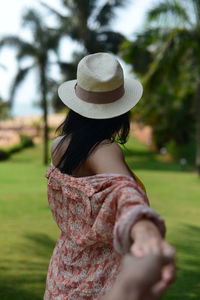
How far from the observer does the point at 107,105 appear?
6.25 ft

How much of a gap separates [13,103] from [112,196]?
23396 millimetres

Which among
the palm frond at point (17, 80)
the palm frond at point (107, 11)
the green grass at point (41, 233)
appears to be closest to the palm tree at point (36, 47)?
the palm frond at point (17, 80)

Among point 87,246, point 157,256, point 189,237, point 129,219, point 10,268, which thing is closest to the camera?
point 157,256

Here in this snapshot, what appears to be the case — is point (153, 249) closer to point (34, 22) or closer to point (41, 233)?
point (41, 233)

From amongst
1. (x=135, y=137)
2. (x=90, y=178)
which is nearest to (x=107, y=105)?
(x=90, y=178)

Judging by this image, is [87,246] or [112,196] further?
[87,246]

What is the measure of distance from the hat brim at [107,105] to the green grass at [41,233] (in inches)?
25.2

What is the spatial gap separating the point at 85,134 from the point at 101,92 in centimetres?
15

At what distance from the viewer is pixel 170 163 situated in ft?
81.5

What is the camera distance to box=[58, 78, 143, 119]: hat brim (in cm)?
188

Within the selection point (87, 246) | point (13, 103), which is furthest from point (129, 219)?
point (13, 103)

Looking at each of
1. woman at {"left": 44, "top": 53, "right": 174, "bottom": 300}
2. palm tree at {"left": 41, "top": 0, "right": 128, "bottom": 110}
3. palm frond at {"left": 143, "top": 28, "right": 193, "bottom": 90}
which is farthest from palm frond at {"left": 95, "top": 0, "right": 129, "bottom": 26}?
woman at {"left": 44, "top": 53, "right": 174, "bottom": 300}

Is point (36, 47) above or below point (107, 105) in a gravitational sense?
below

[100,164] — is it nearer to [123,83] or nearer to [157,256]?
[123,83]
